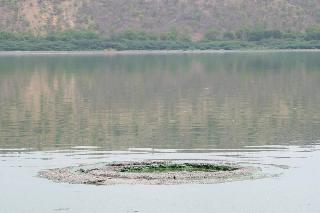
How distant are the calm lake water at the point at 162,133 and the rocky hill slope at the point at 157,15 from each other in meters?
52.3

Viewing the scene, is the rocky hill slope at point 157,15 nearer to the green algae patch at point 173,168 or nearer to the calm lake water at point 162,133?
the calm lake water at point 162,133

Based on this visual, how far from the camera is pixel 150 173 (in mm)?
26078

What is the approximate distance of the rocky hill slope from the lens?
126 metres

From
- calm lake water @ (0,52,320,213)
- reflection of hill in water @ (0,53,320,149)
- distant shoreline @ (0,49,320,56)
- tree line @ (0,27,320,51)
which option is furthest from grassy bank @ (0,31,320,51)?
calm lake water @ (0,52,320,213)

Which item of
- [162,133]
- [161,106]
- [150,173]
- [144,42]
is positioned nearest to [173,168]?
[150,173]

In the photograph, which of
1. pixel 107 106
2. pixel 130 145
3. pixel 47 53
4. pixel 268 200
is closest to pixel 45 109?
pixel 107 106

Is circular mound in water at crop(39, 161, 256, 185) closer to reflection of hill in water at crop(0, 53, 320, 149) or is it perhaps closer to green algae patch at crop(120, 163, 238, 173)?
green algae patch at crop(120, 163, 238, 173)

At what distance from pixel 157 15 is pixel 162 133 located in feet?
307

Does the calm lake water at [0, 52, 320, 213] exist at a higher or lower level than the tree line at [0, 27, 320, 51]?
higher

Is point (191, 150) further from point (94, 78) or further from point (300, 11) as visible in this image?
point (300, 11)

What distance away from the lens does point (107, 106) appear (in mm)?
47469

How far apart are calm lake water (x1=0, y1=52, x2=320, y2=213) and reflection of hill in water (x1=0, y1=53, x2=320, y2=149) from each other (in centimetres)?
5

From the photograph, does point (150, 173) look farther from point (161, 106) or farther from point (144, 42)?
point (144, 42)

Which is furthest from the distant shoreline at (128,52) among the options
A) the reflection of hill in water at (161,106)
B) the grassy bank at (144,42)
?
the reflection of hill in water at (161,106)
